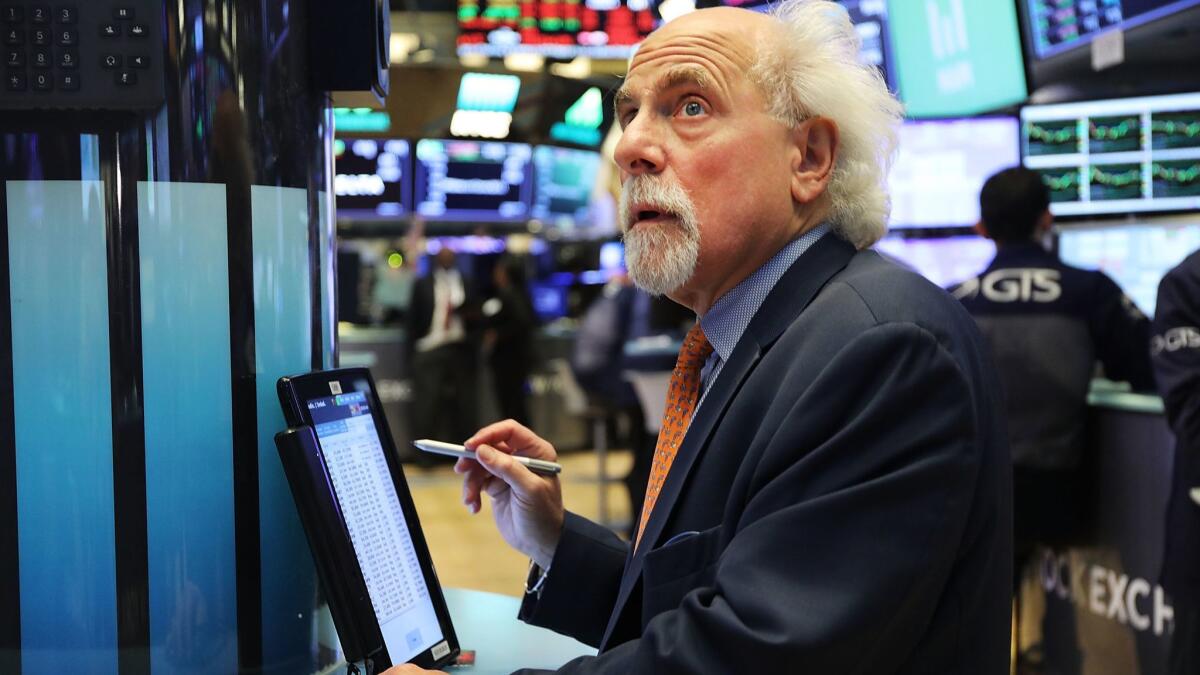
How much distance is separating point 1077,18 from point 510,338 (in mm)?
5304

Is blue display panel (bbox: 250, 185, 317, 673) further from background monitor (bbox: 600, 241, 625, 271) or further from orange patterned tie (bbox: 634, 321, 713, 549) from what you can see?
background monitor (bbox: 600, 241, 625, 271)

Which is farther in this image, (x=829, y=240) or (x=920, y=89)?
(x=920, y=89)

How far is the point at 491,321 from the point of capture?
28.9ft

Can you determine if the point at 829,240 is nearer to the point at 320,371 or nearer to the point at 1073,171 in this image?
the point at 320,371

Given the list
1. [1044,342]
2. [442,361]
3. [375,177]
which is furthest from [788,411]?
[442,361]

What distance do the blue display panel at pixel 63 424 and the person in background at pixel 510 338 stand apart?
23.9 feet

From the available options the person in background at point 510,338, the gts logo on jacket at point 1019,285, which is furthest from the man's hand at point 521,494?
the person in background at point 510,338

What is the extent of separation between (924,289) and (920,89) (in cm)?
366

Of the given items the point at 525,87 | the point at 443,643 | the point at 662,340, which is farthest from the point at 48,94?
the point at 525,87

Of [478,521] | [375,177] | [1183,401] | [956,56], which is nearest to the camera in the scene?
[1183,401]

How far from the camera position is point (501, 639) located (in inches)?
73.5

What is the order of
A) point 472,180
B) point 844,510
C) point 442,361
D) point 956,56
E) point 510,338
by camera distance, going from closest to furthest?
point 844,510 < point 956,56 < point 472,180 < point 510,338 < point 442,361

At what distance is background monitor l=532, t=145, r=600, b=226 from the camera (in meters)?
8.49

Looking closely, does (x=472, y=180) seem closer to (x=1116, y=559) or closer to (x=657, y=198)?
(x=1116, y=559)
